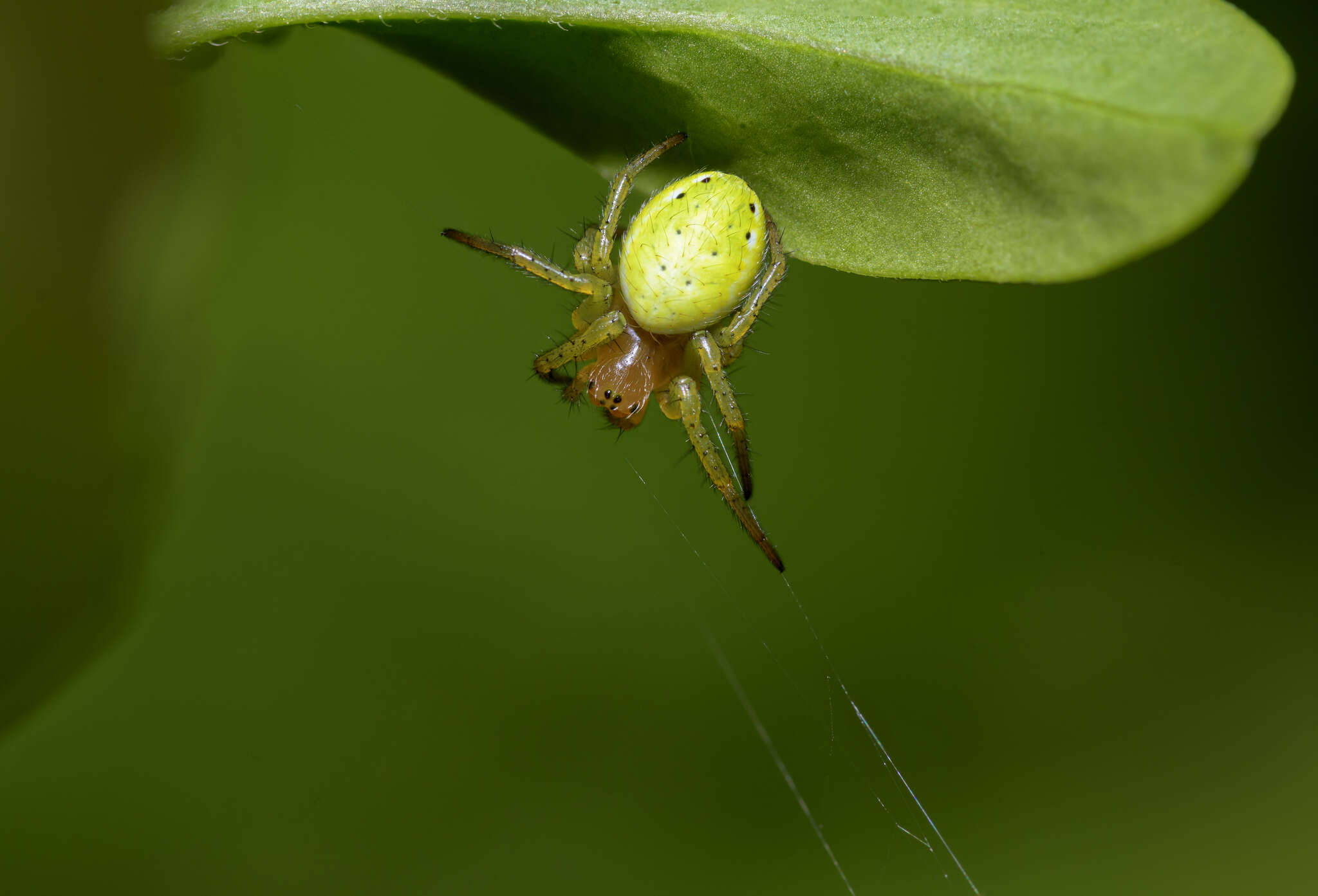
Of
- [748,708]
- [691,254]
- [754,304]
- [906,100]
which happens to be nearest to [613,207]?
[691,254]

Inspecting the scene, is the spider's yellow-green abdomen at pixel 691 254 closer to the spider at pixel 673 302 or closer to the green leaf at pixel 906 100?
the spider at pixel 673 302

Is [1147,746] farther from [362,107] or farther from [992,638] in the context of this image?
[362,107]

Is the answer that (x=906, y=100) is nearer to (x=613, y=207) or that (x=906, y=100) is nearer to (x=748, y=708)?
(x=613, y=207)

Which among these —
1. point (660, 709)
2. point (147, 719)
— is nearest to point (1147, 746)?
point (660, 709)

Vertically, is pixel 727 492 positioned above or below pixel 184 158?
below

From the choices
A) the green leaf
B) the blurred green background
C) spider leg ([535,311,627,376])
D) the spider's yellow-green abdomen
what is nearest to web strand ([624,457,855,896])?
the blurred green background

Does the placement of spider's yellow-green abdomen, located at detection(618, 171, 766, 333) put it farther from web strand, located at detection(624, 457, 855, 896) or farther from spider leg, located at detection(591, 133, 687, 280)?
web strand, located at detection(624, 457, 855, 896)
